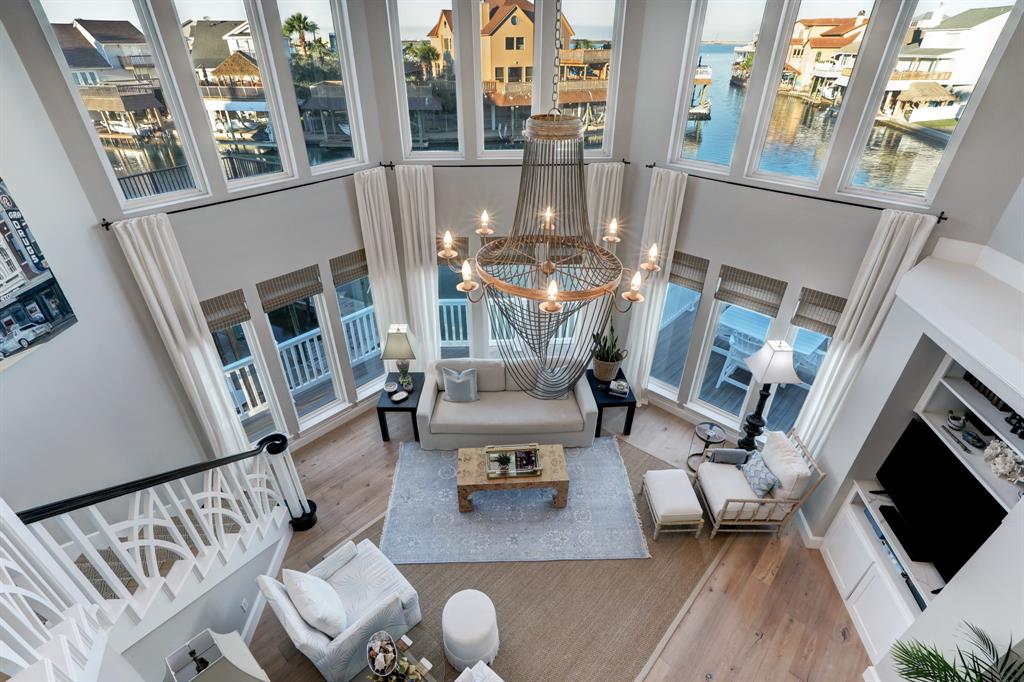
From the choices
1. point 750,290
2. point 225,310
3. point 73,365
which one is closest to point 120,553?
point 73,365

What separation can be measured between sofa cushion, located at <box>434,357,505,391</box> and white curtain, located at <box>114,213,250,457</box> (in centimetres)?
228

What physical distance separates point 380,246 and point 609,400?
3394mm

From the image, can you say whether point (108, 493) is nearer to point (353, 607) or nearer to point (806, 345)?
point (353, 607)

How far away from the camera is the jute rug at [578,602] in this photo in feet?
12.9

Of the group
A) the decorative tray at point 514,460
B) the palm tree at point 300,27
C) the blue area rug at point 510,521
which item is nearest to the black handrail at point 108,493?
the blue area rug at point 510,521

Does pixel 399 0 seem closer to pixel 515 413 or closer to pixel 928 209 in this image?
pixel 515 413

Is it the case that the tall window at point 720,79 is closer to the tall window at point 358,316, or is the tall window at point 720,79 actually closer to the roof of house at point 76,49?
the tall window at point 358,316

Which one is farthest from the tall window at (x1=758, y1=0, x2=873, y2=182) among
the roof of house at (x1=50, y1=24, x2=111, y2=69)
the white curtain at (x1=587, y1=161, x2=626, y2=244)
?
the roof of house at (x1=50, y1=24, x2=111, y2=69)

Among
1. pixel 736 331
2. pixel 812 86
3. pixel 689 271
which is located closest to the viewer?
pixel 812 86

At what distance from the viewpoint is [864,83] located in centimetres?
422

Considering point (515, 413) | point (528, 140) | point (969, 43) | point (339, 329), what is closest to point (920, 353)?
point (969, 43)

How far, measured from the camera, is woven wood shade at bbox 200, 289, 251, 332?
474cm

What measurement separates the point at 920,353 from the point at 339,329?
5.77 meters

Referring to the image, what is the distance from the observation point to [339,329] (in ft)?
19.8
